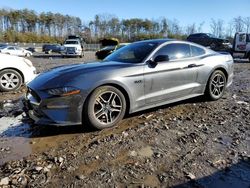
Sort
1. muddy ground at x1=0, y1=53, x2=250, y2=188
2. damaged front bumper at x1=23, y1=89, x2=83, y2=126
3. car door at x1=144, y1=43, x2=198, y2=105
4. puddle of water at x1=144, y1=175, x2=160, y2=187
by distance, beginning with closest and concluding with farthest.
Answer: puddle of water at x1=144, y1=175, x2=160, y2=187
muddy ground at x1=0, y1=53, x2=250, y2=188
damaged front bumper at x1=23, y1=89, x2=83, y2=126
car door at x1=144, y1=43, x2=198, y2=105

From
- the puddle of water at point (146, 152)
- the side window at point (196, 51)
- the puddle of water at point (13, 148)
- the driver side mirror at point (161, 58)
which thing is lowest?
the puddle of water at point (13, 148)

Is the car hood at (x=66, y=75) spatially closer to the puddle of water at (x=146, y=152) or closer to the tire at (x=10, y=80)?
the puddle of water at (x=146, y=152)

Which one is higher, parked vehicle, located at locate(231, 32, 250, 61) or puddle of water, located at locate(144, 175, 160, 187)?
parked vehicle, located at locate(231, 32, 250, 61)

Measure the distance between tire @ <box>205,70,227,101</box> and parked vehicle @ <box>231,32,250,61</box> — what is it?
607 inches

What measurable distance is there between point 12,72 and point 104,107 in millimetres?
4579

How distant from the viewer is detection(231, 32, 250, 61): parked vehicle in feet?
69.5

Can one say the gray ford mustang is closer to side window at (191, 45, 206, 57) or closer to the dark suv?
side window at (191, 45, 206, 57)

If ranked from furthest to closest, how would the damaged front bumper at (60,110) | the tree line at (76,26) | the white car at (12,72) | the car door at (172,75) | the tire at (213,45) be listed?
the tree line at (76,26), the tire at (213,45), the white car at (12,72), the car door at (172,75), the damaged front bumper at (60,110)

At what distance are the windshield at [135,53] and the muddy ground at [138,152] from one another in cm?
105

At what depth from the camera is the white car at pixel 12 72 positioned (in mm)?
8469

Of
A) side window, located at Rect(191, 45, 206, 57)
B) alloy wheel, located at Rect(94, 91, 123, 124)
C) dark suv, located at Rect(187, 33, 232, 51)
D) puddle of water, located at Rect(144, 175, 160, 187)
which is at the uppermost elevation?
dark suv, located at Rect(187, 33, 232, 51)

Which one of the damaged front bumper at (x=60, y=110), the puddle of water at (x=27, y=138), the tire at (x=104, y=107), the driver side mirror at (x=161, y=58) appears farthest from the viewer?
the driver side mirror at (x=161, y=58)

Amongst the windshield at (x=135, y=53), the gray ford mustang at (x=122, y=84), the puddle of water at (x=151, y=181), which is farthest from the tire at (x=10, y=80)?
the puddle of water at (x=151, y=181)

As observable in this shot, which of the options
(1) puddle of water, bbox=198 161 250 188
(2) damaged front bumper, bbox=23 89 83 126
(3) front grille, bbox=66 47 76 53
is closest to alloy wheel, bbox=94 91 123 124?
(2) damaged front bumper, bbox=23 89 83 126
